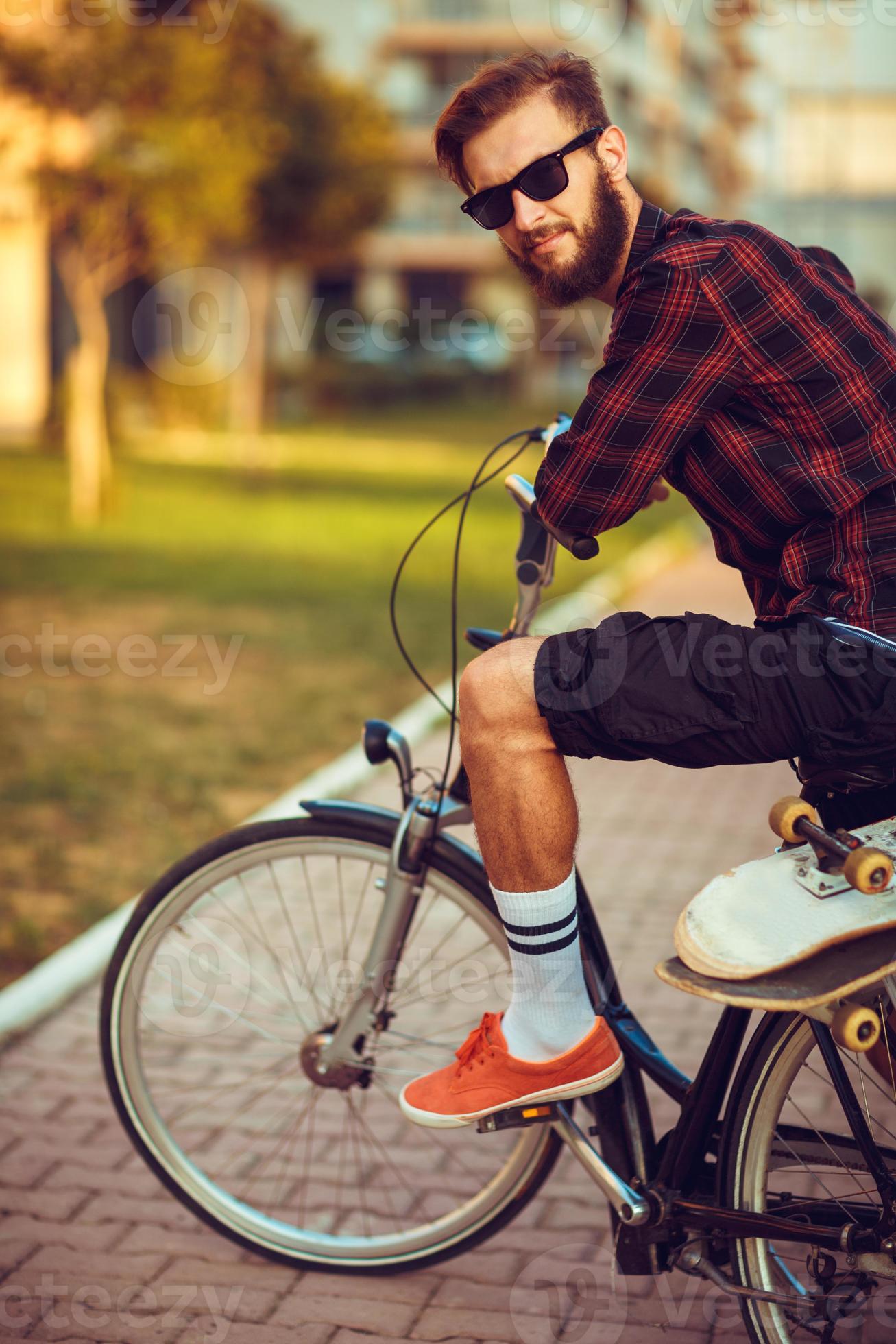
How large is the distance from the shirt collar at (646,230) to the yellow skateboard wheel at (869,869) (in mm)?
1014

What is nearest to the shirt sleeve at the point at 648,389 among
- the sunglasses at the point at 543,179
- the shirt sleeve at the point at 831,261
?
the sunglasses at the point at 543,179

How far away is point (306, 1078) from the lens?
363 cm

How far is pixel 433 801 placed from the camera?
288 cm

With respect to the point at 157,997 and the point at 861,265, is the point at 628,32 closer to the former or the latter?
the point at 861,265

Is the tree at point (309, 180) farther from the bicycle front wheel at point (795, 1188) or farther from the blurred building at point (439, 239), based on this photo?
the bicycle front wheel at point (795, 1188)

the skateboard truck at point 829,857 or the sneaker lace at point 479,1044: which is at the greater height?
the skateboard truck at point 829,857

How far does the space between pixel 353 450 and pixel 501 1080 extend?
81.0 feet

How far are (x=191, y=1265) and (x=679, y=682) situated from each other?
1752mm

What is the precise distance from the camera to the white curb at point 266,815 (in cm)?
432

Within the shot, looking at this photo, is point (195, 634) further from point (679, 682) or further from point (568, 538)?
point (679, 682)

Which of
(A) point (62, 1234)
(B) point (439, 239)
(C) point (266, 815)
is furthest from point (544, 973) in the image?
(B) point (439, 239)

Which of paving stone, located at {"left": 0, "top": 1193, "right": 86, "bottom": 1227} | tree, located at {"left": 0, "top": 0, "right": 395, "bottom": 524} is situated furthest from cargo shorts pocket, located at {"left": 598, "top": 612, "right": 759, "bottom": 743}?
tree, located at {"left": 0, "top": 0, "right": 395, "bottom": 524}

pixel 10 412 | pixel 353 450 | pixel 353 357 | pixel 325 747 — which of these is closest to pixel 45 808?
pixel 325 747

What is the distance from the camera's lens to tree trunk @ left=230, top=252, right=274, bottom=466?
2100 centimetres
